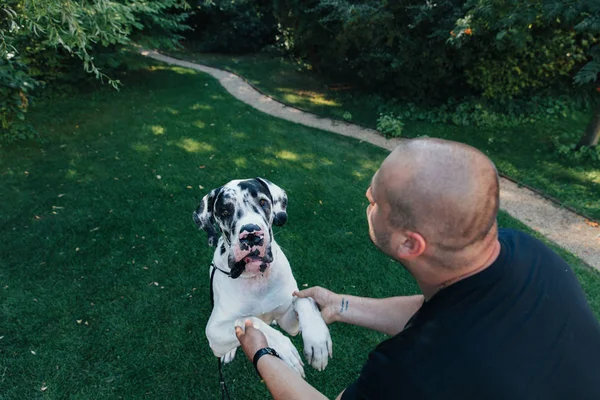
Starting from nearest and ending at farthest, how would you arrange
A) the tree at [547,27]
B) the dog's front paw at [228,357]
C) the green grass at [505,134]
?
the dog's front paw at [228,357] → the tree at [547,27] → the green grass at [505,134]

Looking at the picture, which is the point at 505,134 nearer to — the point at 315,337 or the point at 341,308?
the point at 341,308

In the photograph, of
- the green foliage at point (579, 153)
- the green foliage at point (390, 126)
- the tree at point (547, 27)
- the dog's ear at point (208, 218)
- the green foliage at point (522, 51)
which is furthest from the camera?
the green foliage at point (390, 126)

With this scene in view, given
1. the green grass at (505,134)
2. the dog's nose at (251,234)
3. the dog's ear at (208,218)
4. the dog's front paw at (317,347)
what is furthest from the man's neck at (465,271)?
the green grass at (505,134)

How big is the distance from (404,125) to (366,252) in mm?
5599

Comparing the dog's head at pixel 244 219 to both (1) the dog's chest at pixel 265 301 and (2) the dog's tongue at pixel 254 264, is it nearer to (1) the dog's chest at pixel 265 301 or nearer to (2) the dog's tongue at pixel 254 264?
(2) the dog's tongue at pixel 254 264

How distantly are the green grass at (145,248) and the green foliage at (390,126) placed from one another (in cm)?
89

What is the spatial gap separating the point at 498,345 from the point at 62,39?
575cm

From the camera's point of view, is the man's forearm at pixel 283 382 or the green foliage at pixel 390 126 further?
the green foliage at pixel 390 126

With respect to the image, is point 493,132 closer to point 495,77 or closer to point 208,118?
point 495,77

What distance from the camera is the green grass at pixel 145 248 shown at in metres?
3.75

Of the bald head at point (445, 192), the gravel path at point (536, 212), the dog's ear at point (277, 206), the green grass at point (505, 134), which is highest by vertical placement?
the bald head at point (445, 192)

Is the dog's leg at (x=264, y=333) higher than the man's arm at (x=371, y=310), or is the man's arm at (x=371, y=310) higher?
the man's arm at (x=371, y=310)

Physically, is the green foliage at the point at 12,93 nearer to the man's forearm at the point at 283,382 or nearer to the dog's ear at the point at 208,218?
the dog's ear at the point at 208,218

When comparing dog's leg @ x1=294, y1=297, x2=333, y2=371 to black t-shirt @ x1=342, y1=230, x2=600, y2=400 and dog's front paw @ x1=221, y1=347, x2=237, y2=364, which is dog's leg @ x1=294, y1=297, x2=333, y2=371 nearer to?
black t-shirt @ x1=342, y1=230, x2=600, y2=400
